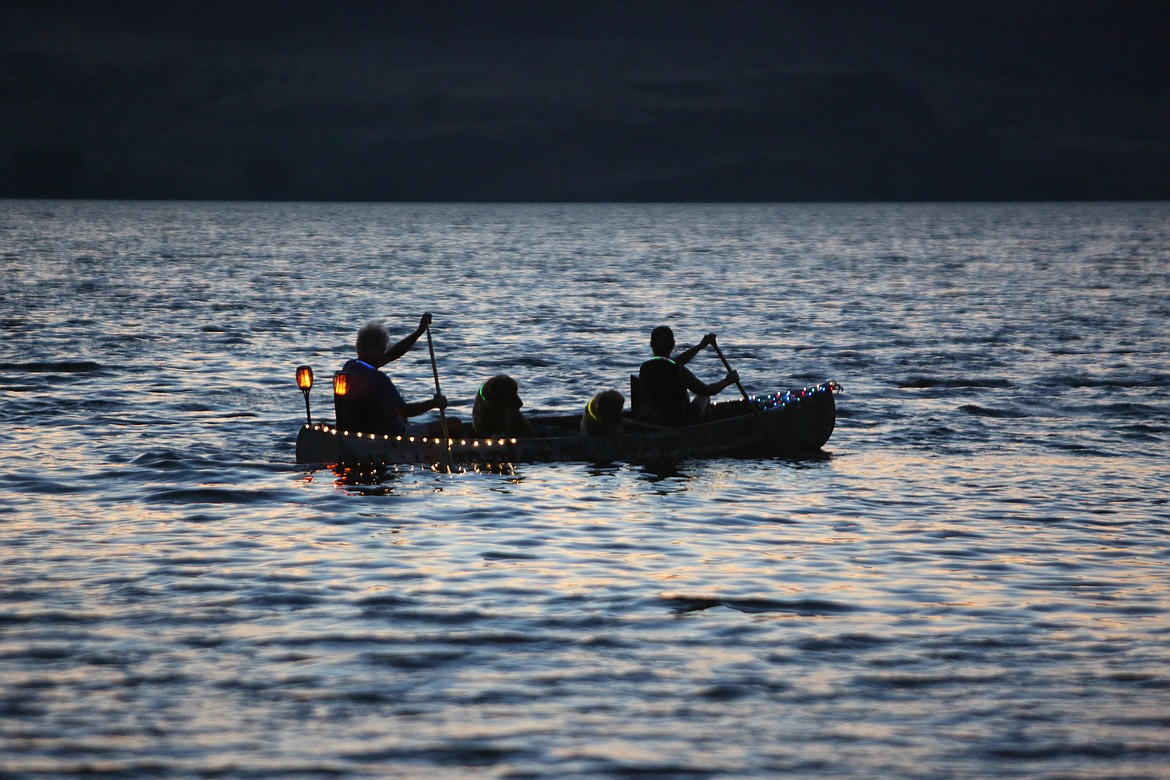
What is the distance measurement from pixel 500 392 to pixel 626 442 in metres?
1.87

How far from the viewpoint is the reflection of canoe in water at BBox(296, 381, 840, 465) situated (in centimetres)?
1781

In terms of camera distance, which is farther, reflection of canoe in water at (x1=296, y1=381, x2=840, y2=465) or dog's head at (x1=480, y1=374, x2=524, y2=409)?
dog's head at (x1=480, y1=374, x2=524, y2=409)

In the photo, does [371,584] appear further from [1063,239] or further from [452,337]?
[1063,239]

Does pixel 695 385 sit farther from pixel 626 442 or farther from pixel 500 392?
pixel 500 392

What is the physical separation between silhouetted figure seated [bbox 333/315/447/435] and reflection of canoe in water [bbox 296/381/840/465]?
30 centimetres

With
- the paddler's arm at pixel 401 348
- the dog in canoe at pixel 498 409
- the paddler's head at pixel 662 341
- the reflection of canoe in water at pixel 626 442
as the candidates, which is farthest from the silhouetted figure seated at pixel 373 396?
the paddler's head at pixel 662 341

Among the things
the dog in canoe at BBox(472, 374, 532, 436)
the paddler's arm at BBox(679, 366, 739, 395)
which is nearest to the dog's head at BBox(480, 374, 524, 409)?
the dog in canoe at BBox(472, 374, 532, 436)

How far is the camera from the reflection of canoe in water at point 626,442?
17.8 metres

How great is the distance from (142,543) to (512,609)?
454 cm

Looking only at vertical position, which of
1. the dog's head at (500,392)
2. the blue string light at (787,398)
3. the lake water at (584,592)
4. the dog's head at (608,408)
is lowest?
the lake water at (584,592)

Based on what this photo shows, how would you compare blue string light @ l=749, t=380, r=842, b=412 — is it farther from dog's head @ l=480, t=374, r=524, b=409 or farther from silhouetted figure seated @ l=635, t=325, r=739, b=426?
dog's head @ l=480, t=374, r=524, b=409

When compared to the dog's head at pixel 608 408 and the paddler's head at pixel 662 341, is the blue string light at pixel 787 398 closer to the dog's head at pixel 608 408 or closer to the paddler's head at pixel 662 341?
the paddler's head at pixel 662 341

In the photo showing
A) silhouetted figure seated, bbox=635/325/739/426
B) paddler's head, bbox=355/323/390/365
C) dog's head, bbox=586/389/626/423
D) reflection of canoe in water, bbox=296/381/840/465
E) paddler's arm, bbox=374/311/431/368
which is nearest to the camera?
paddler's head, bbox=355/323/390/365

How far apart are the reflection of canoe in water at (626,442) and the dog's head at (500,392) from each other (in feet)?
1.71
